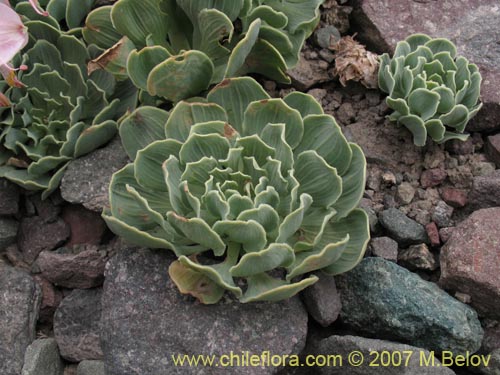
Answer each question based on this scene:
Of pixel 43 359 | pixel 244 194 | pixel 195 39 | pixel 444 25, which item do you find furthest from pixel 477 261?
pixel 43 359

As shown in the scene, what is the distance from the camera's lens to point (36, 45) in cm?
243

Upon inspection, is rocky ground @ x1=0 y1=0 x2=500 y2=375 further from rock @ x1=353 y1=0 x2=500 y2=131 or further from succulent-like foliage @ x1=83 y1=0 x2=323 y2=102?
succulent-like foliage @ x1=83 y1=0 x2=323 y2=102

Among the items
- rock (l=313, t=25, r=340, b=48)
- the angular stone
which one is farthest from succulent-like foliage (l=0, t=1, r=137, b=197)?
rock (l=313, t=25, r=340, b=48)

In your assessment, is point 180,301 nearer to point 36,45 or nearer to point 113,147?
point 113,147

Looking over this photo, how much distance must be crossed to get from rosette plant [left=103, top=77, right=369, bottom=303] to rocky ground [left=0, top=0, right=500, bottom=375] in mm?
137

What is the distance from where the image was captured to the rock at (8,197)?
243 centimetres

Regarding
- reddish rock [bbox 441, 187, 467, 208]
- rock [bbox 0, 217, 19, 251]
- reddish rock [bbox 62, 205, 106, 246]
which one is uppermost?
reddish rock [bbox 441, 187, 467, 208]

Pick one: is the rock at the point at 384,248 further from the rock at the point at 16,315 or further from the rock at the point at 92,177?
the rock at the point at 16,315

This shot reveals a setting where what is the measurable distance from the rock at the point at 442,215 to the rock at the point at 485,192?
9 cm

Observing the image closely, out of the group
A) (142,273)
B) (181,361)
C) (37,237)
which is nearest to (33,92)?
(37,237)

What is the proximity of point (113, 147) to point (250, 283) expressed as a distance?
0.82 m

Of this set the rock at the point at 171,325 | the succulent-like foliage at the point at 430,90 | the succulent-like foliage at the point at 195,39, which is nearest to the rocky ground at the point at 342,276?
the rock at the point at 171,325

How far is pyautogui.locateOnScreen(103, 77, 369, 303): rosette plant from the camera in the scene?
185 cm

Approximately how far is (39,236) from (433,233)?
145 cm
